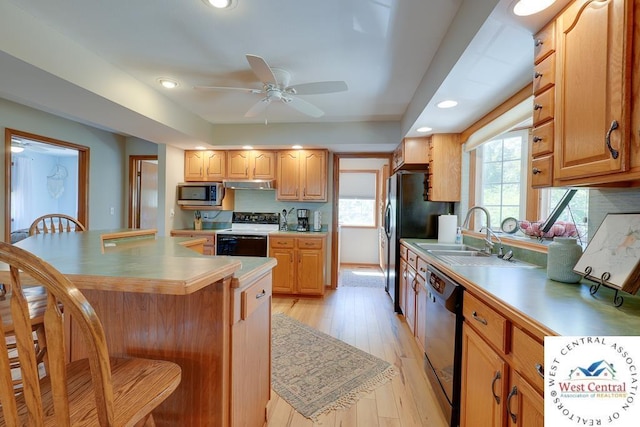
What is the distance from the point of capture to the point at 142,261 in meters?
0.99

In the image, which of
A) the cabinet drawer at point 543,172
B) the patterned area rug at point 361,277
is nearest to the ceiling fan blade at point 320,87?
the cabinet drawer at point 543,172

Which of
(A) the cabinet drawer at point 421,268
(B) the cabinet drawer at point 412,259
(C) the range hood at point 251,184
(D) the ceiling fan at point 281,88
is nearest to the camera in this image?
(D) the ceiling fan at point 281,88

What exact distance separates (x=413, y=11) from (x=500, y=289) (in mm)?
1575

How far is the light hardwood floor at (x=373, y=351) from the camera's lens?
168 cm

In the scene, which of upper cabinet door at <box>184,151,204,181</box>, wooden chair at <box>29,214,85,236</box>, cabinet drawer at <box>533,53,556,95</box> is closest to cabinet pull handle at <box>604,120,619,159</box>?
cabinet drawer at <box>533,53,556,95</box>

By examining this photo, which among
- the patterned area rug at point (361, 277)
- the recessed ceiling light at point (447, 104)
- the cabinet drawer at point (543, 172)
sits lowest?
the patterned area rug at point (361, 277)

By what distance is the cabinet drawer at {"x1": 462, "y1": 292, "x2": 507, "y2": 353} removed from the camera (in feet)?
3.48

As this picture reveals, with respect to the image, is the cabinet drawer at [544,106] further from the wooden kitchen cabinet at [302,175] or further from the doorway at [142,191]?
the doorway at [142,191]

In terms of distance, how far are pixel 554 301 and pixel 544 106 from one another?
2.82 feet

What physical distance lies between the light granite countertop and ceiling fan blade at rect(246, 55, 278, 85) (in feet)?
5.67

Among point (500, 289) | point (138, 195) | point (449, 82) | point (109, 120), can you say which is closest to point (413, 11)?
point (449, 82)

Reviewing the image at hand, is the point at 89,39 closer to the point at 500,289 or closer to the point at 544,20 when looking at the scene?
the point at 544,20

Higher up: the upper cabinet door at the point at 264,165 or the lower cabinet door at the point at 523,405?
the upper cabinet door at the point at 264,165

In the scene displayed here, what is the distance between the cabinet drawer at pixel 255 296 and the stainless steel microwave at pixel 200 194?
295 cm
